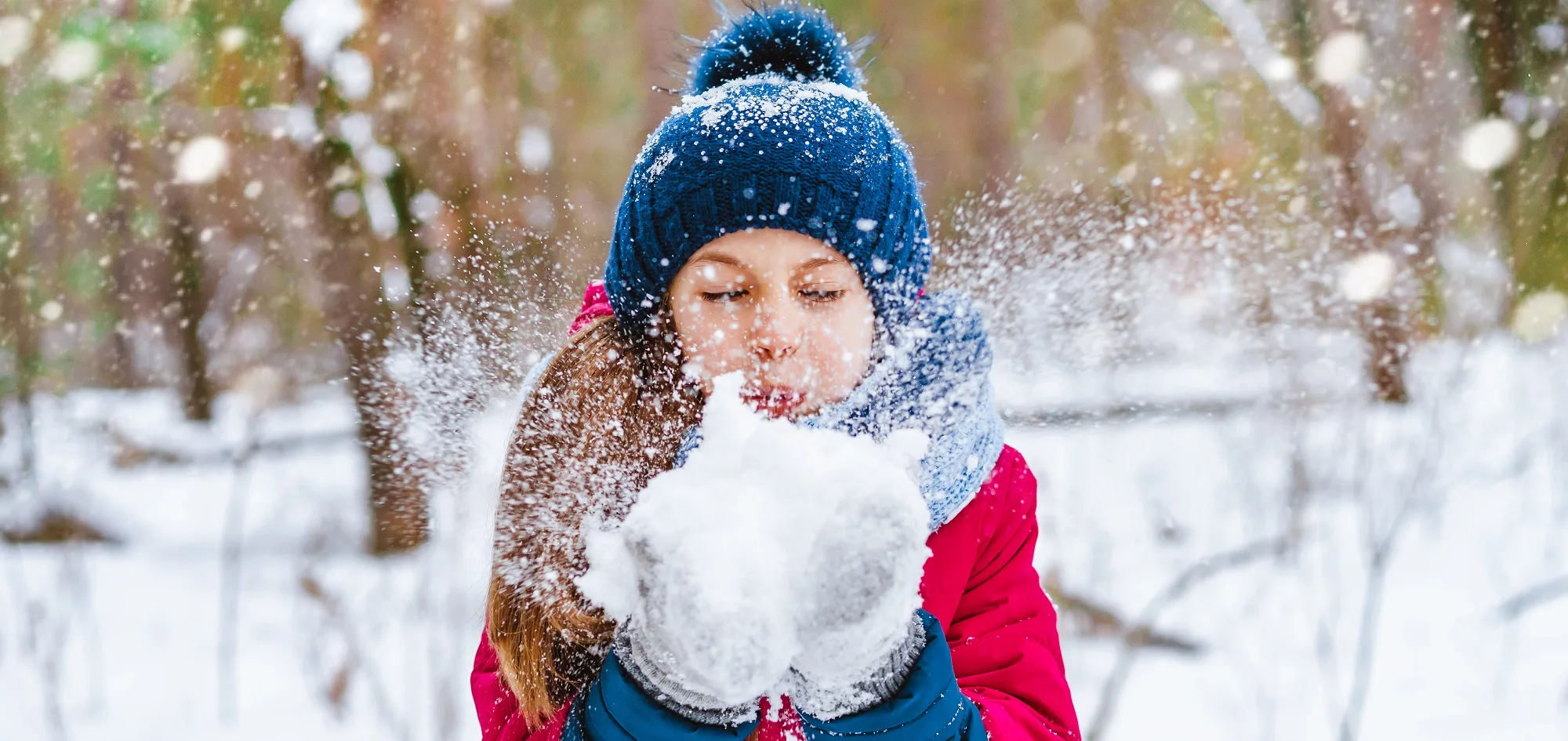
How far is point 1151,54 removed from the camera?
14.4 ft

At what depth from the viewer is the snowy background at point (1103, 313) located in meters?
3.34

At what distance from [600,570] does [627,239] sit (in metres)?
0.56

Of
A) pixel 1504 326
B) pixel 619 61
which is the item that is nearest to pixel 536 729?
pixel 619 61

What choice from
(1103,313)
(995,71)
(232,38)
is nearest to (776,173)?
(1103,313)

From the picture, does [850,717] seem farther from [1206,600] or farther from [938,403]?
[1206,600]

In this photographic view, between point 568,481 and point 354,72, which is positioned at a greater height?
point 354,72

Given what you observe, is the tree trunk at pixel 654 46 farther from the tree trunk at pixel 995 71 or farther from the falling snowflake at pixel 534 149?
the tree trunk at pixel 995 71

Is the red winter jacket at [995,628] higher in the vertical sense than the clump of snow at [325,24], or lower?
lower

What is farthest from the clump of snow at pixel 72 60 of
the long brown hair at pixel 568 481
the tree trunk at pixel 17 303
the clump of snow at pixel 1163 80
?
the clump of snow at pixel 1163 80

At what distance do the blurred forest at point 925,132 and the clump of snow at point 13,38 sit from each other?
0.01m

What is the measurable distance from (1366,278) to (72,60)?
551 centimetres

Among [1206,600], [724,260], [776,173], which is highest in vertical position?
[776,173]

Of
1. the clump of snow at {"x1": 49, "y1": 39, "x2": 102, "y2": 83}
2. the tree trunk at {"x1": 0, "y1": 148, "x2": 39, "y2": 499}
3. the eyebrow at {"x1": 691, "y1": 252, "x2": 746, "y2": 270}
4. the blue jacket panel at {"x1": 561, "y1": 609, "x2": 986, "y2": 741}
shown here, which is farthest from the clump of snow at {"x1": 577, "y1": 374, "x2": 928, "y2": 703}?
the clump of snow at {"x1": 49, "y1": 39, "x2": 102, "y2": 83}

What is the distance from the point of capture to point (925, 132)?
4891 mm
